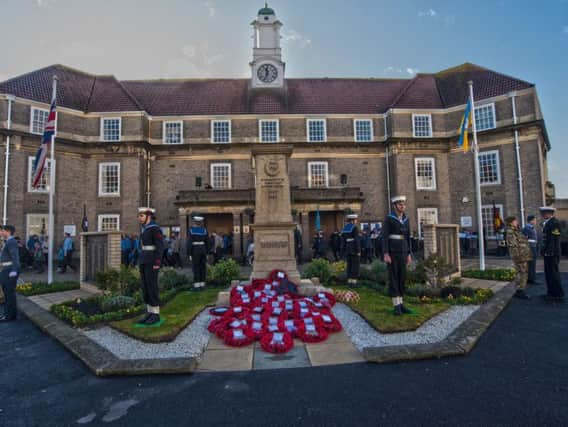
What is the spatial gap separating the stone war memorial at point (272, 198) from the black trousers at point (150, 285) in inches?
2.3

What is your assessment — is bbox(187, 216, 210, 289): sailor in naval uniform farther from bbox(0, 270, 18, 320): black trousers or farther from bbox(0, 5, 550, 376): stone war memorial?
bbox(0, 270, 18, 320): black trousers

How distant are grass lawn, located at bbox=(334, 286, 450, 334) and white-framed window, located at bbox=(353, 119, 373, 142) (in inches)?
777

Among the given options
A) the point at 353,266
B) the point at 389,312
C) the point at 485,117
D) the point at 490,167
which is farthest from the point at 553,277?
the point at 485,117

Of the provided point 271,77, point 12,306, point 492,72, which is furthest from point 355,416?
point 492,72

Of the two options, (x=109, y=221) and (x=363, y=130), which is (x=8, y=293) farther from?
(x=363, y=130)

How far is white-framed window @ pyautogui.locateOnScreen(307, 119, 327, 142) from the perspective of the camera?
25.7 m

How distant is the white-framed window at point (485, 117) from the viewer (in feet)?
75.8

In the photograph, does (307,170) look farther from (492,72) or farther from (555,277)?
(555,277)

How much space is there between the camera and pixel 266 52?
28266 millimetres

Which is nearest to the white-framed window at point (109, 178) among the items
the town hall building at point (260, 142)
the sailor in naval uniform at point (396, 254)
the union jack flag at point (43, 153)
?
the town hall building at point (260, 142)

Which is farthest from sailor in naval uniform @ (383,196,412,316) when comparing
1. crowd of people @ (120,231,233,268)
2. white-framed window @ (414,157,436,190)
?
white-framed window @ (414,157,436,190)

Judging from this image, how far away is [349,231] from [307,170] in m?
15.4

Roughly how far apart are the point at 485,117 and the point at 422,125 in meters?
4.26

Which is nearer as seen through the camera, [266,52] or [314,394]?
[314,394]
